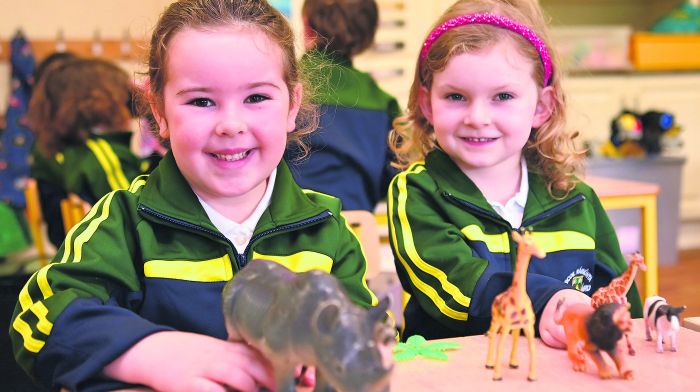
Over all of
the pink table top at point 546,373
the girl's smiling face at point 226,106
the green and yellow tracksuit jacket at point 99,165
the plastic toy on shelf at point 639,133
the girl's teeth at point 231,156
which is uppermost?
the girl's smiling face at point 226,106

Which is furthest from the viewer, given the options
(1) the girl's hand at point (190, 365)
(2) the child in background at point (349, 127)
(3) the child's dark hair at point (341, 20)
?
(3) the child's dark hair at point (341, 20)

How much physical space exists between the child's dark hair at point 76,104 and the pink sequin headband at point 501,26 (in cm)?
195

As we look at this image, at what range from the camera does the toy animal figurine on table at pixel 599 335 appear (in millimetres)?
779

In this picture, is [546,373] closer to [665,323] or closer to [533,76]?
[665,323]

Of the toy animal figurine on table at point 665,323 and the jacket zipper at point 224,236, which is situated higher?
the jacket zipper at point 224,236

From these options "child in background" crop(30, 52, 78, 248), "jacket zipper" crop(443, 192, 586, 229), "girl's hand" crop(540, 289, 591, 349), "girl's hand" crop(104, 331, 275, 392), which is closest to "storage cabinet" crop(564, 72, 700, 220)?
"child in background" crop(30, 52, 78, 248)

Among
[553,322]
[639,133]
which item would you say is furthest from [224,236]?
[639,133]

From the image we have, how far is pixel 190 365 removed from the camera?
2.46 ft

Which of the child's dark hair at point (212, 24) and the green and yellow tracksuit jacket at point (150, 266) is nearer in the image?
the green and yellow tracksuit jacket at point (150, 266)

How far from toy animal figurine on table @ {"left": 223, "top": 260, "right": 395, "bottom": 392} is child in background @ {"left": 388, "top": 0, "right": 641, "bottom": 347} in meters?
0.48

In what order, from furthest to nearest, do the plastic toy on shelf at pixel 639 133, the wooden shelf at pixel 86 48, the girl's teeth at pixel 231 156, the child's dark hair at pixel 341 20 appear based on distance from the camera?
the wooden shelf at pixel 86 48
the plastic toy on shelf at pixel 639 133
the child's dark hair at pixel 341 20
the girl's teeth at pixel 231 156

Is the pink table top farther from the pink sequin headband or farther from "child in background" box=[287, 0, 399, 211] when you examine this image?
"child in background" box=[287, 0, 399, 211]

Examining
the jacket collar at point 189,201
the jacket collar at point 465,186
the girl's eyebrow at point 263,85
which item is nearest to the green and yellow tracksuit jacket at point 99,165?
the jacket collar at point 465,186

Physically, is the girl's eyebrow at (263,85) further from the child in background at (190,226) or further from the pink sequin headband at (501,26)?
the pink sequin headband at (501,26)
